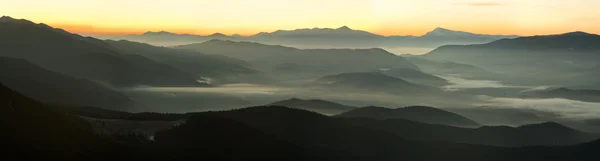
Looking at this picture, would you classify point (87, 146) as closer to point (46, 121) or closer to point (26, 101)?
point (46, 121)

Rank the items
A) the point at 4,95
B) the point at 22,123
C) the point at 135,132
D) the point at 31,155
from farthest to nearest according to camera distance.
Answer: the point at 135,132, the point at 4,95, the point at 22,123, the point at 31,155

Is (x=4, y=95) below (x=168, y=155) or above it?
above

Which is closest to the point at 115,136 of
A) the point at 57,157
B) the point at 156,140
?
the point at 156,140

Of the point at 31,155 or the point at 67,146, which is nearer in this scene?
the point at 31,155

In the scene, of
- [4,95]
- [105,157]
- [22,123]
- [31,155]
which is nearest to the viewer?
[31,155]

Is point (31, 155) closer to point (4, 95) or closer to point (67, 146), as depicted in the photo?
point (67, 146)

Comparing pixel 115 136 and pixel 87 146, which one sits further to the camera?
pixel 115 136

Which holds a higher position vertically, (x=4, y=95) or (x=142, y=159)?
(x=4, y=95)

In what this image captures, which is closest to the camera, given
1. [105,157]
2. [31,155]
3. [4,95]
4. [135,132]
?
[31,155]

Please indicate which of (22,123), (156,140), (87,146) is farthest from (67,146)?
(156,140)
